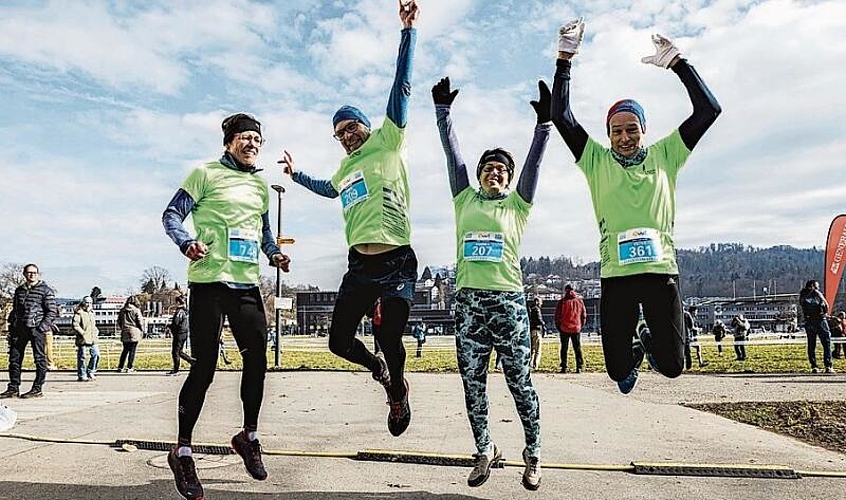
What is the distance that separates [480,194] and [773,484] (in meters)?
3.14

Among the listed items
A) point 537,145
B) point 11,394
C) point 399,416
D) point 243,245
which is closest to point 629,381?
point 399,416

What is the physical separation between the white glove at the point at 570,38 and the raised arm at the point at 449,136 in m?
0.85

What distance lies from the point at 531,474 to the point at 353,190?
2301 millimetres

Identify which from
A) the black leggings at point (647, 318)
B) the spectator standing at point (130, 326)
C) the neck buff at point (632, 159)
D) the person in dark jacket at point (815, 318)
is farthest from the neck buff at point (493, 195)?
the spectator standing at point (130, 326)

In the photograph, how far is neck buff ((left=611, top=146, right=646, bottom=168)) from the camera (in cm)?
481

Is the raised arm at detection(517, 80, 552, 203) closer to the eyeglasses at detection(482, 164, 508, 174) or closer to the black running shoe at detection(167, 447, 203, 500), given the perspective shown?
the eyeglasses at detection(482, 164, 508, 174)

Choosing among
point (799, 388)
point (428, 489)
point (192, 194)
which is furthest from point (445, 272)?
point (799, 388)

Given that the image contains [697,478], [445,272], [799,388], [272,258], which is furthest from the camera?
[799,388]

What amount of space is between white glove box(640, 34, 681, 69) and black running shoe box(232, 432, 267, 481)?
375 centimetres

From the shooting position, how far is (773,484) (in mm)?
5543

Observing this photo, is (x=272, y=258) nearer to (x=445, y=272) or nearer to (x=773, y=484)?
(x=445, y=272)

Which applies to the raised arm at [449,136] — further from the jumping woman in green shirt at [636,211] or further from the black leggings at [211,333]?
the black leggings at [211,333]

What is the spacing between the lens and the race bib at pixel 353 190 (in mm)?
5095

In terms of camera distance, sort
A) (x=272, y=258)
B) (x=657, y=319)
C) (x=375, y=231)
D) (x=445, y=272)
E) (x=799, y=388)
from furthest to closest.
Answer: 1. (x=799, y=388)
2. (x=445, y=272)
3. (x=272, y=258)
4. (x=375, y=231)
5. (x=657, y=319)
